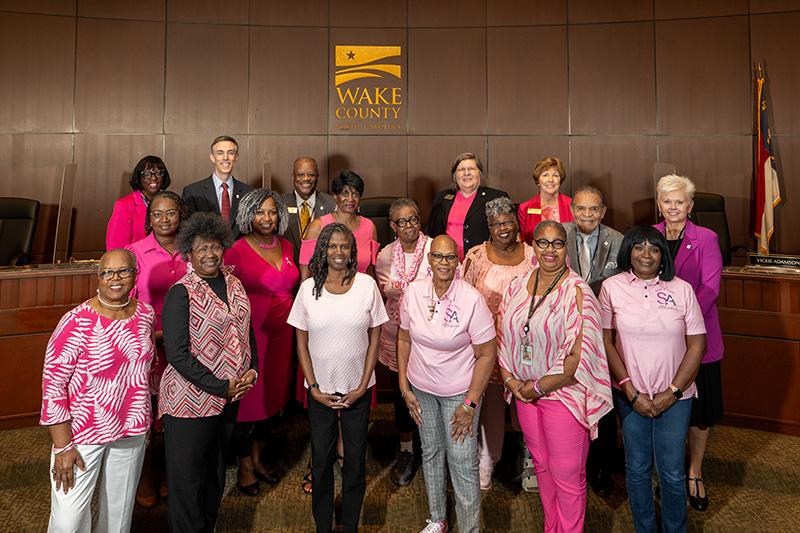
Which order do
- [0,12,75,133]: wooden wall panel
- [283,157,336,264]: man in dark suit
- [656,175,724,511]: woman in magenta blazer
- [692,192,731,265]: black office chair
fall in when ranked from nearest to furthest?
1. [656,175,724,511]: woman in magenta blazer
2. [283,157,336,264]: man in dark suit
3. [692,192,731,265]: black office chair
4. [0,12,75,133]: wooden wall panel

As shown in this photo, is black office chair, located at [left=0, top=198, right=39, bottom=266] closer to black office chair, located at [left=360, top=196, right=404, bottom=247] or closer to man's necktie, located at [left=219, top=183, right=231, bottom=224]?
man's necktie, located at [left=219, top=183, right=231, bottom=224]

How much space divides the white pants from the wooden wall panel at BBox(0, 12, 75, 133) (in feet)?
16.6

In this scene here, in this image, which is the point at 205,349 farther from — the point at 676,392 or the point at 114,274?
the point at 676,392

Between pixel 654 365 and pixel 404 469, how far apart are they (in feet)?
5.35

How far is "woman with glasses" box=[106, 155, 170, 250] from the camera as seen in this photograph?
3.28 m

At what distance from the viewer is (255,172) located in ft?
19.7

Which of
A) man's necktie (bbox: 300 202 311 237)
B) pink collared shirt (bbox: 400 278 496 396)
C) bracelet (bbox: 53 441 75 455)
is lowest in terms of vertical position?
bracelet (bbox: 53 441 75 455)

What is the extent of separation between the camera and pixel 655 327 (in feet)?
7.32

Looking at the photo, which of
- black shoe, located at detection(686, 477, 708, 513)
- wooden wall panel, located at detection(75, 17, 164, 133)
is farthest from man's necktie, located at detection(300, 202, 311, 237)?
wooden wall panel, located at detection(75, 17, 164, 133)

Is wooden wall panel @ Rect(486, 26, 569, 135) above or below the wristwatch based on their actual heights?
above

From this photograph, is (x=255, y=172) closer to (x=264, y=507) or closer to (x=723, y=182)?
(x=264, y=507)

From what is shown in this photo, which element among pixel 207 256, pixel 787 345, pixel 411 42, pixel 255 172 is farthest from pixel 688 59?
pixel 207 256

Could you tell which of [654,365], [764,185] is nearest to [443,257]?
[654,365]

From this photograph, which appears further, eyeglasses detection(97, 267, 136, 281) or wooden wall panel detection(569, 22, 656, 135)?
wooden wall panel detection(569, 22, 656, 135)
